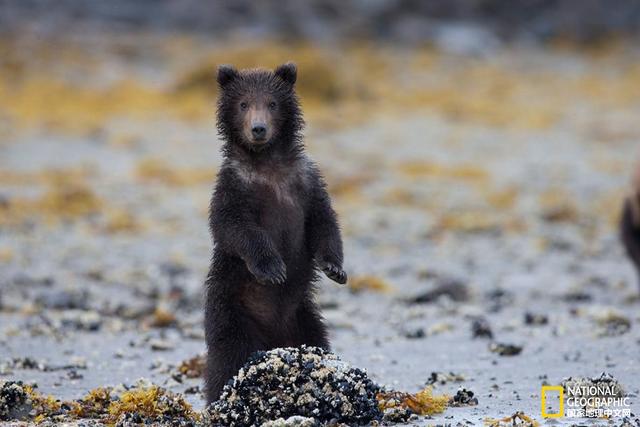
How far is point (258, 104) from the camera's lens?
565cm

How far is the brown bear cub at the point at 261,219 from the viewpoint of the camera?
18.4ft

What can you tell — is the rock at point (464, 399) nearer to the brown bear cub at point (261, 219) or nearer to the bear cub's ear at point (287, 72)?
the brown bear cub at point (261, 219)

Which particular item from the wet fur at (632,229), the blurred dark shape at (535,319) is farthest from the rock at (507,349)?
the wet fur at (632,229)

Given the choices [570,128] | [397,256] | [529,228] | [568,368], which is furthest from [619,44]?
[568,368]

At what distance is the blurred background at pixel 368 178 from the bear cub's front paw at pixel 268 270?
1.19 m

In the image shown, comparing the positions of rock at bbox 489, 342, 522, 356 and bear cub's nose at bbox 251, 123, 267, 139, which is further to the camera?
rock at bbox 489, 342, 522, 356

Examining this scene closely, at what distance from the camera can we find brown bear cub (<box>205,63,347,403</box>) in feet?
18.4

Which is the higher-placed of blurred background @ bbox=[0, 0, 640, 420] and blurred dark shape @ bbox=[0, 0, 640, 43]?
blurred dark shape @ bbox=[0, 0, 640, 43]

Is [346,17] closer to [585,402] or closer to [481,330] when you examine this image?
[481,330]

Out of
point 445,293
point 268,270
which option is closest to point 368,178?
point 445,293

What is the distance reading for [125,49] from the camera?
33875 mm

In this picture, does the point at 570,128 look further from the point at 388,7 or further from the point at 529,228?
the point at 388,7

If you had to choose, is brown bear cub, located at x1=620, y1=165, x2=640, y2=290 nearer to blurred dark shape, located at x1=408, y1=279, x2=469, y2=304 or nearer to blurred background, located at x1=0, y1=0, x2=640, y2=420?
blurred background, located at x1=0, y1=0, x2=640, y2=420

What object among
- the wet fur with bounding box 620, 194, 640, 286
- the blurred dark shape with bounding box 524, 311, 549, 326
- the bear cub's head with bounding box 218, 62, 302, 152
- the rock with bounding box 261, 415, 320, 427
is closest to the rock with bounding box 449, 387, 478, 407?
the rock with bounding box 261, 415, 320, 427
